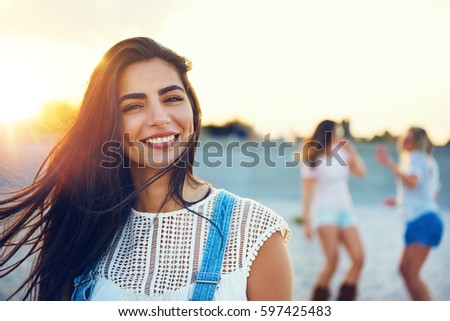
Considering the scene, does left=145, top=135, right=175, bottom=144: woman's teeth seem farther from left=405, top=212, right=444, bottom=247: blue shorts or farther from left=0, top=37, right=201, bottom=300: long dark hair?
left=405, top=212, right=444, bottom=247: blue shorts

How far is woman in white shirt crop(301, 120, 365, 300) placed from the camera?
4660 millimetres

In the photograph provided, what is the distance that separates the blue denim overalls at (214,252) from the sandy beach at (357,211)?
647 millimetres

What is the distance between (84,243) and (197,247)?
1.59 feet

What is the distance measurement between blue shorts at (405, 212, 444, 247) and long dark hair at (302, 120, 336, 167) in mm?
1060

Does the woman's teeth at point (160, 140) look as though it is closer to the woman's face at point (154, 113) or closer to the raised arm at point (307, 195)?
the woman's face at point (154, 113)

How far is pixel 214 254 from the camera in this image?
187cm

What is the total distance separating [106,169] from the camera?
88.2 inches

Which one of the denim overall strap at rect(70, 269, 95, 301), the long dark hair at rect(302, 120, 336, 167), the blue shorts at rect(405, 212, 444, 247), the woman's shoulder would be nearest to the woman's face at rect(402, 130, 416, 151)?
the blue shorts at rect(405, 212, 444, 247)

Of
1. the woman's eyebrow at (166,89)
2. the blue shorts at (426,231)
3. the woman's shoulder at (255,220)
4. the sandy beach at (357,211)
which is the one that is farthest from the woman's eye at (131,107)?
the blue shorts at (426,231)

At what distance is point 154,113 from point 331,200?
307cm

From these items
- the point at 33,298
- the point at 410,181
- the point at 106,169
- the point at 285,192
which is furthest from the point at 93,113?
the point at 285,192

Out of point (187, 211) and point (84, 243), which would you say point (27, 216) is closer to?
point (84, 243)

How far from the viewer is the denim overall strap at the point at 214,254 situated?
6.04ft

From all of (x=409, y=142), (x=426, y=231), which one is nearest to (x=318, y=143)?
(x=409, y=142)
